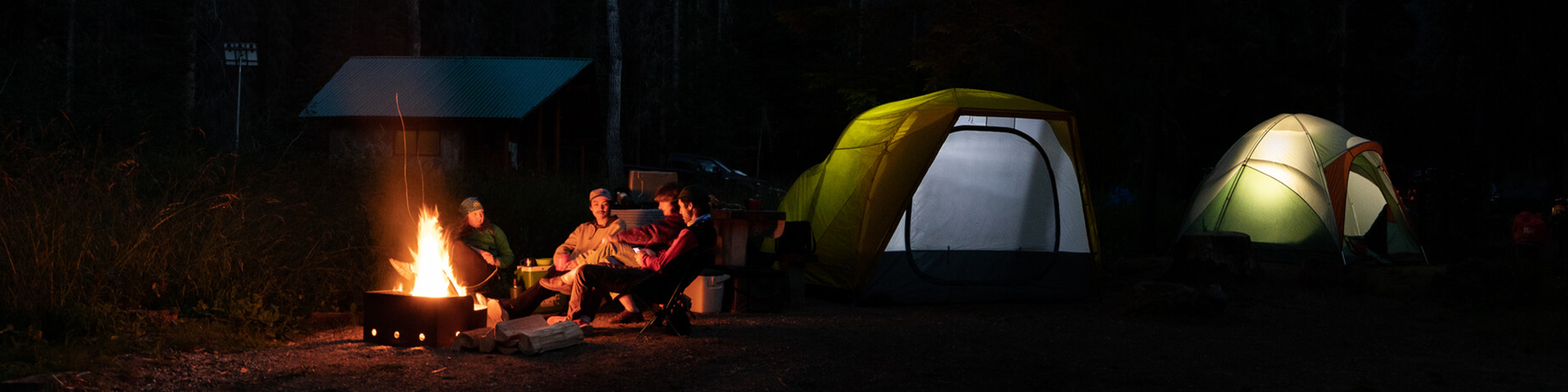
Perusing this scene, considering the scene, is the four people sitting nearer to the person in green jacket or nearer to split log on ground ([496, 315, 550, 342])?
the person in green jacket

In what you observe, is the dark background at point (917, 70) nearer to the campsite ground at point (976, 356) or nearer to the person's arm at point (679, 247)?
the campsite ground at point (976, 356)

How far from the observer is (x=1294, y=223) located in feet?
39.4

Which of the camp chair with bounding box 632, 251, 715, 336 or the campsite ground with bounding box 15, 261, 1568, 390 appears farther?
the camp chair with bounding box 632, 251, 715, 336

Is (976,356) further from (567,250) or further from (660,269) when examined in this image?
(567,250)

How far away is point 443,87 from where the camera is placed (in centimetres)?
2216

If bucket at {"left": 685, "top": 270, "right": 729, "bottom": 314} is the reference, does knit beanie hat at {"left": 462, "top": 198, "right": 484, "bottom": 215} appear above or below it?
above

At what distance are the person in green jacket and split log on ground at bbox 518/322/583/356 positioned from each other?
1.04m

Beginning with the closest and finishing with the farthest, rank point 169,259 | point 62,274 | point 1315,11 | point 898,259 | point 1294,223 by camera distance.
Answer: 1. point 62,274
2. point 169,259
3. point 898,259
4. point 1294,223
5. point 1315,11

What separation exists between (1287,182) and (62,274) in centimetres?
1177

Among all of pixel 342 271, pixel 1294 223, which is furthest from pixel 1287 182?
pixel 342 271

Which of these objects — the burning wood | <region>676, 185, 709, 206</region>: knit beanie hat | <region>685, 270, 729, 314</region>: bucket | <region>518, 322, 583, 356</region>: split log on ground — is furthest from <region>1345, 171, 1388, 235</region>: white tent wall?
the burning wood

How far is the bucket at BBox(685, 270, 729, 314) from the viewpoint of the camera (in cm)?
788

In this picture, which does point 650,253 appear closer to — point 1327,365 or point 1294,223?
point 1327,365

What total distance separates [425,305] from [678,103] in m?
27.3
